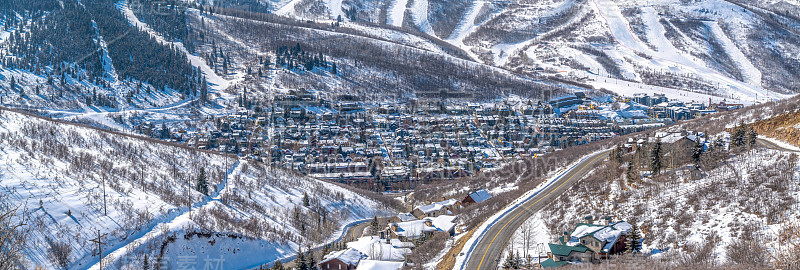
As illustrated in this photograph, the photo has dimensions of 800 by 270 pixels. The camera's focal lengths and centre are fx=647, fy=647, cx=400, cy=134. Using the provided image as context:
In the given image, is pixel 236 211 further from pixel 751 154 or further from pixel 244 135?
pixel 244 135

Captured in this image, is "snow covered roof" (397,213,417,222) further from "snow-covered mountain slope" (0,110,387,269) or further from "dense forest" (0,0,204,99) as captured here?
→ "dense forest" (0,0,204,99)

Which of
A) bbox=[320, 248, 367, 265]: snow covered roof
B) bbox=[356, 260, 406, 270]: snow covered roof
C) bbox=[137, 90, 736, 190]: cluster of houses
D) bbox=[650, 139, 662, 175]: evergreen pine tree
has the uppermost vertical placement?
bbox=[650, 139, 662, 175]: evergreen pine tree

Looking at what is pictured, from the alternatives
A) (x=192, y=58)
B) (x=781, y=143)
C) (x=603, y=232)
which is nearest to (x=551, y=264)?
(x=603, y=232)

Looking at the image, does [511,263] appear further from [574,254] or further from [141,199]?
[141,199]

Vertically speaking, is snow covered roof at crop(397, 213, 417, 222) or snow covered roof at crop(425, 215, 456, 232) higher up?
snow covered roof at crop(425, 215, 456, 232)

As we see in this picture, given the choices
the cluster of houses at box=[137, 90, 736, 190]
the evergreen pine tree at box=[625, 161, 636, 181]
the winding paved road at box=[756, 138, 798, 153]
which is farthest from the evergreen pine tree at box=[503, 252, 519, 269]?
the cluster of houses at box=[137, 90, 736, 190]

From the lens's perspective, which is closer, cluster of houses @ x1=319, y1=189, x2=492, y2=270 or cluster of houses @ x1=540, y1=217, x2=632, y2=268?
cluster of houses @ x1=540, y1=217, x2=632, y2=268

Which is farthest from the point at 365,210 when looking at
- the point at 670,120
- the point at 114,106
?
the point at 670,120
